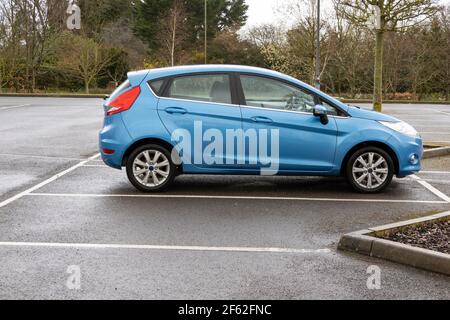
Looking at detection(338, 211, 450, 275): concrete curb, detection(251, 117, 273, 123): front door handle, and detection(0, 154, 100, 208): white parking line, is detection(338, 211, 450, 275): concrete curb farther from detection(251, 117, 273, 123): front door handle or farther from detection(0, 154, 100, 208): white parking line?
detection(0, 154, 100, 208): white parking line

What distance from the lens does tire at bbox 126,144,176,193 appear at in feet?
26.5

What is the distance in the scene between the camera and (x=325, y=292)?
4.51 meters

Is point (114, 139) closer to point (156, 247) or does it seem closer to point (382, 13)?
point (156, 247)

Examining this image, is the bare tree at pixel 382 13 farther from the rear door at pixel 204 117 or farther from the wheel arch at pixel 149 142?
the wheel arch at pixel 149 142

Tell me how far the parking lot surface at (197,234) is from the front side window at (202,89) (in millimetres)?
1288

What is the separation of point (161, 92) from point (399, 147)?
10.8ft

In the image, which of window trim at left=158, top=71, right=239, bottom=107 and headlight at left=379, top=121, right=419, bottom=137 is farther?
headlight at left=379, top=121, right=419, bottom=137

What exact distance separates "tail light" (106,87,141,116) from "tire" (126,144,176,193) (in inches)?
22.8

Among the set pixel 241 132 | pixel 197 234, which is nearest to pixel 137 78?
pixel 241 132

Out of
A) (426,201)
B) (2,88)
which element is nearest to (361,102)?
(2,88)

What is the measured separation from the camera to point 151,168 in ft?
26.7

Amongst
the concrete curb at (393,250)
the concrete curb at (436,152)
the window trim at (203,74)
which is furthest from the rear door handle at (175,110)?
the concrete curb at (436,152)

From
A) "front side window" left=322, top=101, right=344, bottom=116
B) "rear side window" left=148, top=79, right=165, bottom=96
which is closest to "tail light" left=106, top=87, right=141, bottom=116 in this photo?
"rear side window" left=148, top=79, right=165, bottom=96

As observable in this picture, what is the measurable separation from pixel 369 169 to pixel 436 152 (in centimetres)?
420
